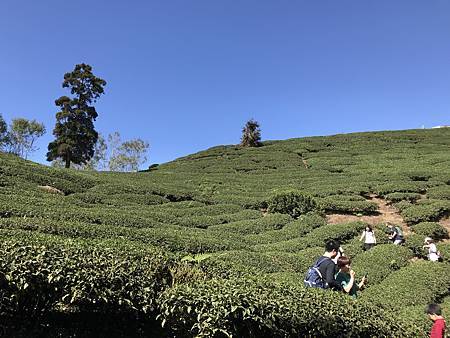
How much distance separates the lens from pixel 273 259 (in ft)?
43.1

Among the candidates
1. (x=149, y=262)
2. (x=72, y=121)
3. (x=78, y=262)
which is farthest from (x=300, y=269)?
(x=72, y=121)

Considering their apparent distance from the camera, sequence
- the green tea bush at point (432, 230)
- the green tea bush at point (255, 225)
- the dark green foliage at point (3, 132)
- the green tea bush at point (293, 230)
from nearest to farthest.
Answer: the green tea bush at point (293, 230) → the green tea bush at point (432, 230) → the green tea bush at point (255, 225) → the dark green foliage at point (3, 132)

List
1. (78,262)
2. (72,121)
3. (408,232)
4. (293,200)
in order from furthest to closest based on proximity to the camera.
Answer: (72,121)
(293,200)
(408,232)
(78,262)

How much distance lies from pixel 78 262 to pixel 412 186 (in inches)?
836

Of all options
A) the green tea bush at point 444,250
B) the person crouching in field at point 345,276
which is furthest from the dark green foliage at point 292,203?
the person crouching in field at point 345,276

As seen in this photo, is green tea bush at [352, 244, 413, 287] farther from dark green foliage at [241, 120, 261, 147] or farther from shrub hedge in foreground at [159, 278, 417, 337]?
dark green foliage at [241, 120, 261, 147]

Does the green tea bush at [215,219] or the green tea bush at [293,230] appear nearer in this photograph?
the green tea bush at [293,230]

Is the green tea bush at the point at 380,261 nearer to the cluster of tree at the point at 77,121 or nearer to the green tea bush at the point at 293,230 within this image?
the green tea bush at the point at 293,230

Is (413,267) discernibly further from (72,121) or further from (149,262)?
(72,121)

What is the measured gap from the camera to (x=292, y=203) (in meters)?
20.8

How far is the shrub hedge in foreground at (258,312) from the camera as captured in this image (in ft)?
18.3

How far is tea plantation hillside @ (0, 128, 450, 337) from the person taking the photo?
595 cm

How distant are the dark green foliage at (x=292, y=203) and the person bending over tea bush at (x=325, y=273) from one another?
42.3 feet

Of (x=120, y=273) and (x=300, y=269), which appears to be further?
(x=300, y=269)
